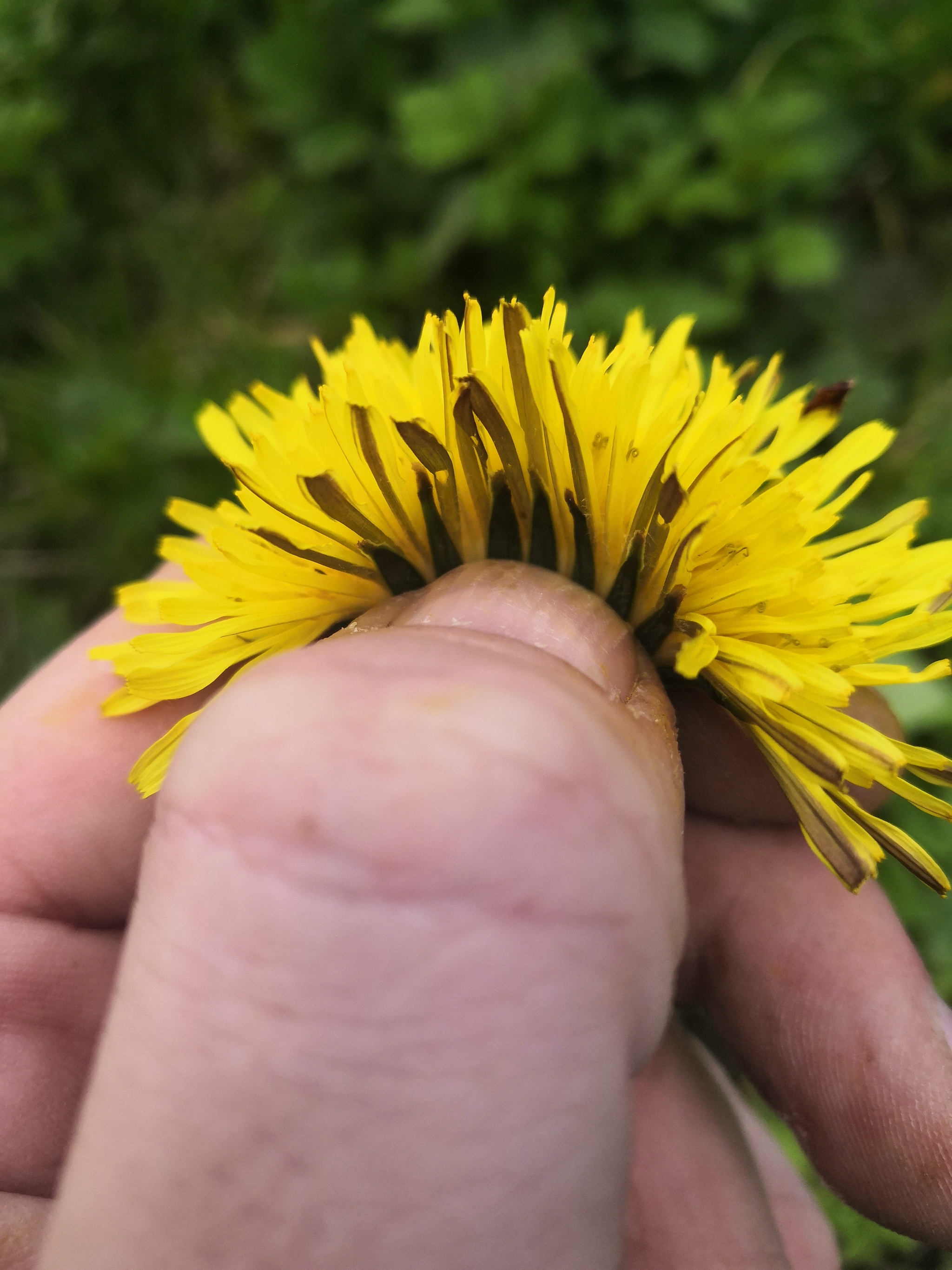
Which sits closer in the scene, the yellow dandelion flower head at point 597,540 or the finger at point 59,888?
the yellow dandelion flower head at point 597,540

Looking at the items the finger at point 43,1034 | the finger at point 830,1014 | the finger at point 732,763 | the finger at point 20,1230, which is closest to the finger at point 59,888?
the finger at point 43,1034

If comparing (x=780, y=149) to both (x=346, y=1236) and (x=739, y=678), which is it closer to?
(x=739, y=678)

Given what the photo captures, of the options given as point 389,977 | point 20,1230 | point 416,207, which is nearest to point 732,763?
point 389,977

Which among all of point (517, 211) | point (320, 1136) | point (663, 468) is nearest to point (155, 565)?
point (517, 211)

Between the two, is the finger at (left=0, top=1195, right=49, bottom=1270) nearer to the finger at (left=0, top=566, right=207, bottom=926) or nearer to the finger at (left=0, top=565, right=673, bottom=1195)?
the finger at (left=0, top=565, right=673, bottom=1195)

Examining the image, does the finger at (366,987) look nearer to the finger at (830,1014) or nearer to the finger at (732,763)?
the finger at (732,763)

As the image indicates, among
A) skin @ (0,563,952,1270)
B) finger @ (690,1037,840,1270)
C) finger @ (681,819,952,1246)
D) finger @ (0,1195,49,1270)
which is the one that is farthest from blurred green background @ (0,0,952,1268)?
finger @ (0,1195,49,1270)
